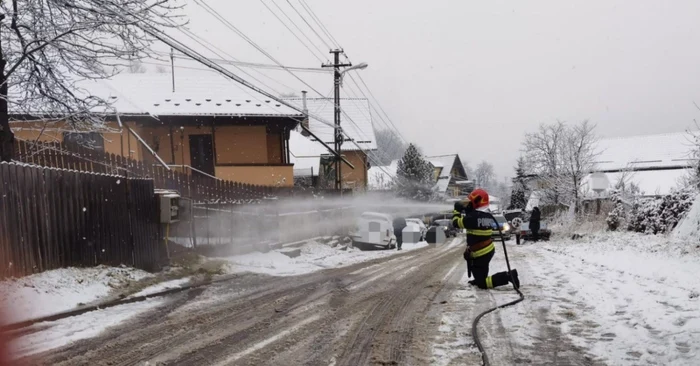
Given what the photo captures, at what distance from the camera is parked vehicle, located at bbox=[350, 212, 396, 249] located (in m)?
22.3

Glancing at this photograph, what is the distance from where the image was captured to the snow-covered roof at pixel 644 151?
181 ft

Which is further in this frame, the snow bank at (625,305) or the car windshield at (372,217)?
the car windshield at (372,217)

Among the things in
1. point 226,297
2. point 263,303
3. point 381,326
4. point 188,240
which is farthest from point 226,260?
point 381,326

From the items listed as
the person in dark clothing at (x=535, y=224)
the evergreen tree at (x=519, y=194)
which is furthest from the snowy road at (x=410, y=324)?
the evergreen tree at (x=519, y=194)

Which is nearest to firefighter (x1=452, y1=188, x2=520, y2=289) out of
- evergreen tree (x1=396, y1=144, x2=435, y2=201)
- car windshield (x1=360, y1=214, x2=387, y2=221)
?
car windshield (x1=360, y1=214, x2=387, y2=221)

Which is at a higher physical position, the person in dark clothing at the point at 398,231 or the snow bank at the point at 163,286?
the snow bank at the point at 163,286

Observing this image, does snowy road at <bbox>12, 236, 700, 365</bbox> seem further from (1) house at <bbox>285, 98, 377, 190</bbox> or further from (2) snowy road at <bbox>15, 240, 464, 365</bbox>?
→ (1) house at <bbox>285, 98, 377, 190</bbox>

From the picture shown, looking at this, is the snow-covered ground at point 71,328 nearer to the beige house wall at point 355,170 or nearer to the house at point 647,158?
the beige house wall at point 355,170

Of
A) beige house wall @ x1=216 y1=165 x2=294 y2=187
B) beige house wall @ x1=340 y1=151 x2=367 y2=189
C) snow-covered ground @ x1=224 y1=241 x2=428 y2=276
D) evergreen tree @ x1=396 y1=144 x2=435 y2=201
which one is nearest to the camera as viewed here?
snow-covered ground @ x1=224 y1=241 x2=428 y2=276

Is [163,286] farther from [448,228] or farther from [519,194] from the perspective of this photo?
[519,194]

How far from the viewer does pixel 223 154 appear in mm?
23656

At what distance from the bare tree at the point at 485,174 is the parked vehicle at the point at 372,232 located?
433 feet

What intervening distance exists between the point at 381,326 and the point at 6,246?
17.2ft

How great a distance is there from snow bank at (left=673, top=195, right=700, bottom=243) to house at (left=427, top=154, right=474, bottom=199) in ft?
207
